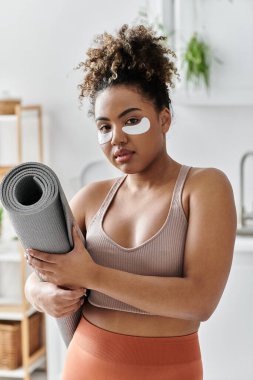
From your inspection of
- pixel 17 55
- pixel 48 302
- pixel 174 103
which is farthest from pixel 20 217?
pixel 17 55

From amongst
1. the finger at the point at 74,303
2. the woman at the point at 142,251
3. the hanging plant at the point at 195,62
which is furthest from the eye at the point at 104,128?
the hanging plant at the point at 195,62

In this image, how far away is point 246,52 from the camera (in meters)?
3.16

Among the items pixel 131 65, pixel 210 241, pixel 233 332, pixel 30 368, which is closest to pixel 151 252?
pixel 210 241

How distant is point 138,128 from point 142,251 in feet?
0.74

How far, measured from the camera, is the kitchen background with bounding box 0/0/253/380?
2.90m

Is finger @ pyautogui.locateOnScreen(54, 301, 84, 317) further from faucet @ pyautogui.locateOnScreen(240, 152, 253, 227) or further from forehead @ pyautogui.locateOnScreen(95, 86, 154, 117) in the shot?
faucet @ pyautogui.locateOnScreen(240, 152, 253, 227)

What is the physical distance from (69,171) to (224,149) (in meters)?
0.70

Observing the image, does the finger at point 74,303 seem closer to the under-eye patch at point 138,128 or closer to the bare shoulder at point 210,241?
the bare shoulder at point 210,241

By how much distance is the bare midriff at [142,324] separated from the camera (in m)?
1.43

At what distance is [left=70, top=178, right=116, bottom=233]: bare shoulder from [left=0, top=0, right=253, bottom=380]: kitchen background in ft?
4.37

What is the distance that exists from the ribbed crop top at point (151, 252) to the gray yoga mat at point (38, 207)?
0.10 meters

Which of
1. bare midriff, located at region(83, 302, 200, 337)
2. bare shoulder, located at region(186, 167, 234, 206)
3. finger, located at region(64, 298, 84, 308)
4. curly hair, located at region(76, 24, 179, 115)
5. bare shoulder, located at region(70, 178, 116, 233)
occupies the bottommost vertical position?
bare midriff, located at region(83, 302, 200, 337)

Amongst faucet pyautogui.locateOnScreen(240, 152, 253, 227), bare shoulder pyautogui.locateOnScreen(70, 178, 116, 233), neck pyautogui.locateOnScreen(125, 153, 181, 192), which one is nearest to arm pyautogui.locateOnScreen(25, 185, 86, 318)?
bare shoulder pyautogui.locateOnScreen(70, 178, 116, 233)

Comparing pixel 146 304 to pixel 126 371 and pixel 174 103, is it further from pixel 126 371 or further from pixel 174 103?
pixel 174 103
